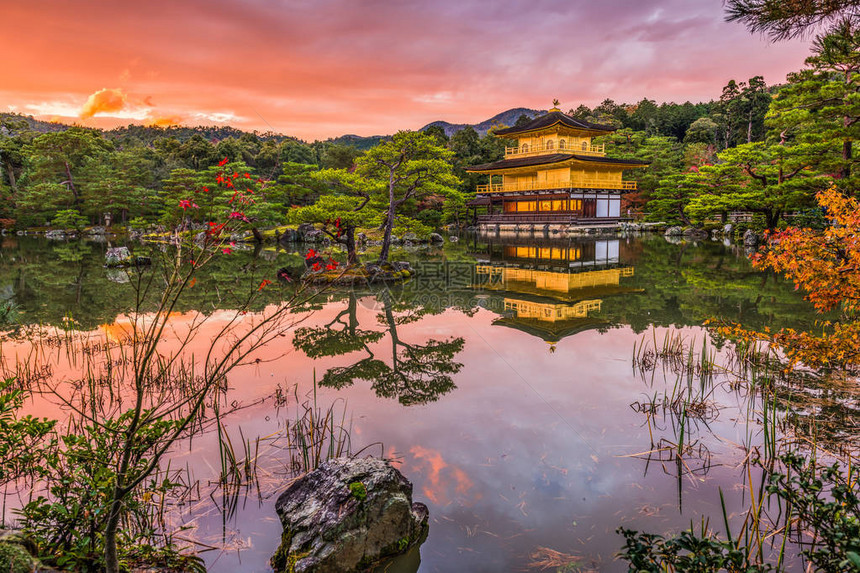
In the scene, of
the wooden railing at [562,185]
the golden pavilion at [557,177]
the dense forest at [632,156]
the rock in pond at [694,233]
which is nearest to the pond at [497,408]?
the dense forest at [632,156]

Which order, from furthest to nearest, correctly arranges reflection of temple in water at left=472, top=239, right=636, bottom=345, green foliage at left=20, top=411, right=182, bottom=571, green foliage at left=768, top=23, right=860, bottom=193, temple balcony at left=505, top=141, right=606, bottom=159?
1. temple balcony at left=505, top=141, right=606, bottom=159
2. green foliage at left=768, top=23, right=860, bottom=193
3. reflection of temple in water at left=472, top=239, right=636, bottom=345
4. green foliage at left=20, top=411, right=182, bottom=571

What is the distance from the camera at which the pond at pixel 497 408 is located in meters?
3.85

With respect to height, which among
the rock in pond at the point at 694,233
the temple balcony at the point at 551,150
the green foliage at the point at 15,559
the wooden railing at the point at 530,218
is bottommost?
the green foliage at the point at 15,559

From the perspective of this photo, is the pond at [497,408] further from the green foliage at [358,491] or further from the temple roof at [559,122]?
the temple roof at [559,122]

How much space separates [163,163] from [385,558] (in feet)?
175

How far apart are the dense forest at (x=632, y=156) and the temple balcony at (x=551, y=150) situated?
505 cm

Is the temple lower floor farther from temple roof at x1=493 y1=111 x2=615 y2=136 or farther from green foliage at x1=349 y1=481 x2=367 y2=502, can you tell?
green foliage at x1=349 y1=481 x2=367 y2=502

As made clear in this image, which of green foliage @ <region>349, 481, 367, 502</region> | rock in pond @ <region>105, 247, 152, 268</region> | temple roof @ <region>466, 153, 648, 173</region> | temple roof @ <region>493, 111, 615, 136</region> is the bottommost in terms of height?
green foliage @ <region>349, 481, 367, 502</region>

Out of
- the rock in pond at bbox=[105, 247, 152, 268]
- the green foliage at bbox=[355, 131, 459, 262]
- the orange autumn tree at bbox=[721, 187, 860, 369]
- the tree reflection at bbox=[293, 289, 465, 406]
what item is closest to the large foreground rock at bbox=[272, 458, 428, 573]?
the tree reflection at bbox=[293, 289, 465, 406]

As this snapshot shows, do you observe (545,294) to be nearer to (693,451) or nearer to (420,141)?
(420,141)

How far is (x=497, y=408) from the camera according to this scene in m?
6.18

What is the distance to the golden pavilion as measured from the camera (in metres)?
36.8

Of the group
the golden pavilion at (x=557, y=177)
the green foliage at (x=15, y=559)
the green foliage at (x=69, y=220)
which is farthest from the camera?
the golden pavilion at (x=557, y=177)

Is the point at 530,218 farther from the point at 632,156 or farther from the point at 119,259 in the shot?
the point at 119,259
